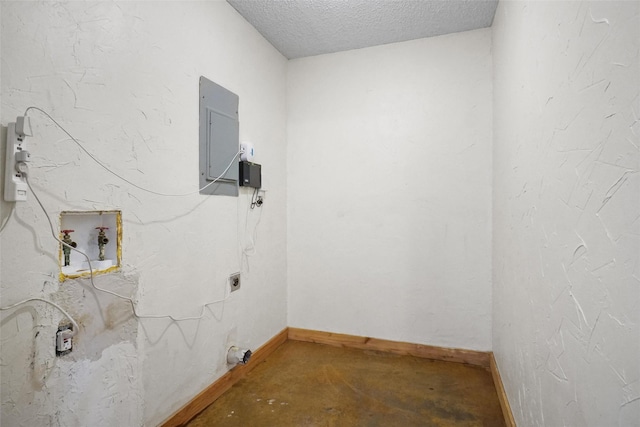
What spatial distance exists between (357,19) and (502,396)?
8.15 feet

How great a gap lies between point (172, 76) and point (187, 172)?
1.54 ft

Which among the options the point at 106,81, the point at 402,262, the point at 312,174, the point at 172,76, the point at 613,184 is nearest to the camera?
the point at 613,184

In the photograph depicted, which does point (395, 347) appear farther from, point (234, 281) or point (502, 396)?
point (234, 281)

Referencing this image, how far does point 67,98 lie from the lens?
3.69ft

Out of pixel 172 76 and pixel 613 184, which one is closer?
pixel 613 184

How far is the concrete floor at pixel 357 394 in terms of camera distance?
1.67 meters

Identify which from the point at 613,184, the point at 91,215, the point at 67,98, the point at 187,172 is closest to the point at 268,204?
the point at 187,172

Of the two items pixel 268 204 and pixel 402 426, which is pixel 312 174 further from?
pixel 402 426

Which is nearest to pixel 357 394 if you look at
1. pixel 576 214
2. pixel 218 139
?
pixel 576 214

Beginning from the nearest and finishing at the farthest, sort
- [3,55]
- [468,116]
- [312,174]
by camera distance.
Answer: [3,55], [468,116], [312,174]

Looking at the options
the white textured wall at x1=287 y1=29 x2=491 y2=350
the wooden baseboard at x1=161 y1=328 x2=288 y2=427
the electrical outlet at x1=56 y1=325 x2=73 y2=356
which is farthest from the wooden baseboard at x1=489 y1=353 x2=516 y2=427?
the electrical outlet at x1=56 y1=325 x2=73 y2=356

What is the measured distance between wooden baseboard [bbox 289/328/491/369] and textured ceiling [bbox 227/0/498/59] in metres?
2.32

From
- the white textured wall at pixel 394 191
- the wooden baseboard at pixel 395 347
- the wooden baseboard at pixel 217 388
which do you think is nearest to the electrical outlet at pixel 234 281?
the wooden baseboard at pixel 217 388

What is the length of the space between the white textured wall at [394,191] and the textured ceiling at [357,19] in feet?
0.41
